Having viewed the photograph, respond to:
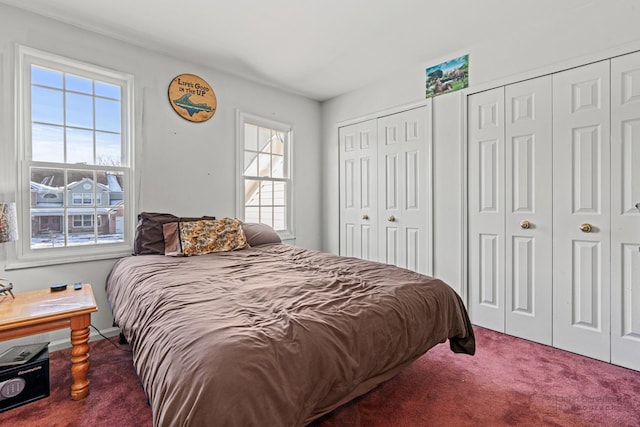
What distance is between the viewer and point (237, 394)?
91 centimetres

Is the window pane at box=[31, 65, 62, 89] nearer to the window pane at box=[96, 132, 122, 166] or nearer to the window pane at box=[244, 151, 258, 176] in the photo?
the window pane at box=[96, 132, 122, 166]

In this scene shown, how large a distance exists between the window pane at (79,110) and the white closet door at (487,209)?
3253 millimetres

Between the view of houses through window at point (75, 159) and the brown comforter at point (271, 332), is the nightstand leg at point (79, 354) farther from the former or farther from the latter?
the view of houses through window at point (75, 159)

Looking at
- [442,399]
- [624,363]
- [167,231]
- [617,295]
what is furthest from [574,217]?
[167,231]

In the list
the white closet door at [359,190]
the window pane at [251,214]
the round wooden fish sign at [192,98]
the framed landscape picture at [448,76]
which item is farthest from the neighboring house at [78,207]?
the framed landscape picture at [448,76]

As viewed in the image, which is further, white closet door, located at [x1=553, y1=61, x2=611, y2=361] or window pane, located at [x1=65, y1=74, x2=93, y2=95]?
window pane, located at [x1=65, y1=74, x2=93, y2=95]

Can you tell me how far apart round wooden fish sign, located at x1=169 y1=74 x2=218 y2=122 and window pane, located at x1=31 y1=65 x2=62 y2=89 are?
0.80 m

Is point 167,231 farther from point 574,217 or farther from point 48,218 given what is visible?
point 574,217

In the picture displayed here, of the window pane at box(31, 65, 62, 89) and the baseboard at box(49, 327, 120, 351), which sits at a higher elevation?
the window pane at box(31, 65, 62, 89)

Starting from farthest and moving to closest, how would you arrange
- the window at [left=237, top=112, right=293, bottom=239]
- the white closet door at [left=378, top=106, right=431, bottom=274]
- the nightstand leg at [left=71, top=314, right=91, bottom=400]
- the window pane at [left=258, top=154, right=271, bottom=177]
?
the window pane at [left=258, top=154, right=271, bottom=177], the window at [left=237, top=112, right=293, bottom=239], the white closet door at [left=378, top=106, right=431, bottom=274], the nightstand leg at [left=71, top=314, right=91, bottom=400]

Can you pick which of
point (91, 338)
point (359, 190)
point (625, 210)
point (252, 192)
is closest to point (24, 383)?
point (91, 338)

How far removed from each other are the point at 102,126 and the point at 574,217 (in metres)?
3.77

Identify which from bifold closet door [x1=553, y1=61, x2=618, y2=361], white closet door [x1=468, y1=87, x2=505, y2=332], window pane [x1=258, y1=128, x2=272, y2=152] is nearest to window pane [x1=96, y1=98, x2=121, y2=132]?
window pane [x1=258, y1=128, x2=272, y2=152]

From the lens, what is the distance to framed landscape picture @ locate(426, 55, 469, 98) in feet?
9.30
